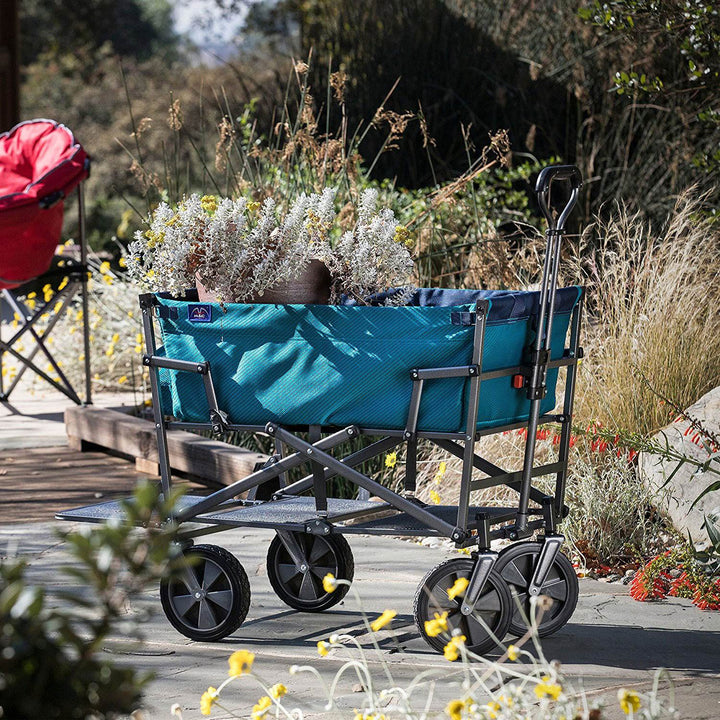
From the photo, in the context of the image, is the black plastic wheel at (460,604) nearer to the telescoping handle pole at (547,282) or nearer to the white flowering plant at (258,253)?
the telescoping handle pole at (547,282)

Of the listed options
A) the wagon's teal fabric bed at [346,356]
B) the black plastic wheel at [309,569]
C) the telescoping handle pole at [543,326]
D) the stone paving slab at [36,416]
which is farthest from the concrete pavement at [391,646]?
the stone paving slab at [36,416]

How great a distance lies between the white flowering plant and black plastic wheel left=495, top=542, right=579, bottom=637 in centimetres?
79

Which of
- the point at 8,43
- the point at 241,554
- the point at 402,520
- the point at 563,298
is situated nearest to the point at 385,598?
the point at 402,520

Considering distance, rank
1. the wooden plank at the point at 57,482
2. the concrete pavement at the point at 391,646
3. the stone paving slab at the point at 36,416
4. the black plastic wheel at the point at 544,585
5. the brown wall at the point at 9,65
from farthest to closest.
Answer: the brown wall at the point at 9,65, the stone paving slab at the point at 36,416, the wooden plank at the point at 57,482, the black plastic wheel at the point at 544,585, the concrete pavement at the point at 391,646

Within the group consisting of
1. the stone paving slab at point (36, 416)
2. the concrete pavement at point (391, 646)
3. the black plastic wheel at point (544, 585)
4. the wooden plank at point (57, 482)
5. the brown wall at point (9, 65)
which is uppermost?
the brown wall at point (9, 65)

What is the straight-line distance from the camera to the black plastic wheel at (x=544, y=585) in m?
2.94

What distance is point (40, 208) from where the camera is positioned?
230 inches

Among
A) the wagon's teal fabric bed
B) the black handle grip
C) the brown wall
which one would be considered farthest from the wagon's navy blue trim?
the brown wall

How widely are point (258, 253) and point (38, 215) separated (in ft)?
10.4

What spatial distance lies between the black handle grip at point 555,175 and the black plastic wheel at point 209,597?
123 centimetres

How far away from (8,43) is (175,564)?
1133 cm

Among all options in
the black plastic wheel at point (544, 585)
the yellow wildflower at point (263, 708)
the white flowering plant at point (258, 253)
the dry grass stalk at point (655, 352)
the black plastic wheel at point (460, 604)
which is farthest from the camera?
the dry grass stalk at point (655, 352)

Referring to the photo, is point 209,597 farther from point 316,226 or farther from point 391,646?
point 316,226

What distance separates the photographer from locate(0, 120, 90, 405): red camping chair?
5.85 metres
